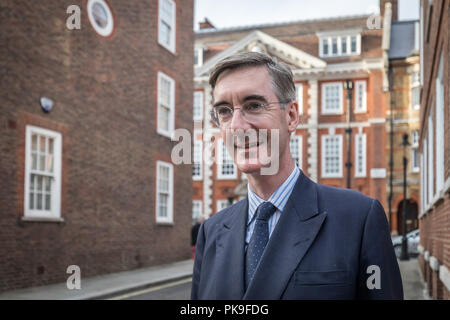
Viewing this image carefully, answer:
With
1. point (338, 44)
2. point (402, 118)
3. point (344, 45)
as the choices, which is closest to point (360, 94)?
point (402, 118)

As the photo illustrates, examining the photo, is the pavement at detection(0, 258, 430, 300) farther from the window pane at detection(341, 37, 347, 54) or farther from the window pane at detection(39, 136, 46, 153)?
the window pane at detection(341, 37, 347, 54)

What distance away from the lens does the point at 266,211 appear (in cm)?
211

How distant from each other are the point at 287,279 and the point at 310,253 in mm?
124

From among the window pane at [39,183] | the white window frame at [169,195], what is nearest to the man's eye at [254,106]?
the window pane at [39,183]

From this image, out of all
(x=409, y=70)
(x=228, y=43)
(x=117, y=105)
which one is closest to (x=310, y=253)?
(x=117, y=105)

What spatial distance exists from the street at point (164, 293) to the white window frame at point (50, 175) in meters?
2.70

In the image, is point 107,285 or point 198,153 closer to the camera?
point 107,285

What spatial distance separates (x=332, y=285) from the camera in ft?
6.15

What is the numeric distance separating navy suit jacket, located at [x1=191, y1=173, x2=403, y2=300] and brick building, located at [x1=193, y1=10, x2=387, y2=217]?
3624 centimetres

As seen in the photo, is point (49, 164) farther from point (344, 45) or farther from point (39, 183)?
point (344, 45)

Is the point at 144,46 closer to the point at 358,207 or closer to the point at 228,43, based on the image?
the point at 358,207

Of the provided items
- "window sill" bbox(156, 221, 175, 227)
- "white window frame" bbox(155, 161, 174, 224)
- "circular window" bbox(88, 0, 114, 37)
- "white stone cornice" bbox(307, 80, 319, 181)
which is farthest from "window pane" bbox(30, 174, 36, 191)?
"white stone cornice" bbox(307, 80, 319, 181)

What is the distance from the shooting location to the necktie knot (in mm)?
2109

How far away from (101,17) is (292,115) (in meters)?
14.9
